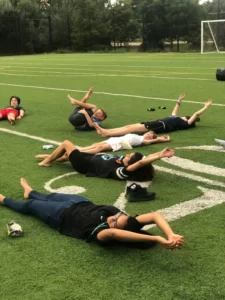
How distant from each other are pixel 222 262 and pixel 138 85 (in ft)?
45.1

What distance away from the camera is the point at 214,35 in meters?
39.1

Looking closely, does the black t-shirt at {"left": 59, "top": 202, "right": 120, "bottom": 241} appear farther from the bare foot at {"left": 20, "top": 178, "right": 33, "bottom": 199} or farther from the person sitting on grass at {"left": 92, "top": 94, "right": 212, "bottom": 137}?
the person sitting on grass at {"left": 92, "top": 94, "right": 212, "bottom": 137}

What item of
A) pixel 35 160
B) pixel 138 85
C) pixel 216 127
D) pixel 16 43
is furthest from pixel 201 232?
pixel 16 43

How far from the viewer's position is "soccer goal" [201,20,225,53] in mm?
38969

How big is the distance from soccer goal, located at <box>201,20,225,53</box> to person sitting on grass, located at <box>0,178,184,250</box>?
36.6 metres

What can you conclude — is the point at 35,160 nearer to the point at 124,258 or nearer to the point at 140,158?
the point at 140,158

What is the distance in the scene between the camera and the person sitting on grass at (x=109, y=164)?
5.79 m

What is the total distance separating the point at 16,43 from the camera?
56.2 meters

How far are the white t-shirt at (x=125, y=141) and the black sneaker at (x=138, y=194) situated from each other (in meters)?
2.34

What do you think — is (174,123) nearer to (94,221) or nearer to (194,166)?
(194,166)

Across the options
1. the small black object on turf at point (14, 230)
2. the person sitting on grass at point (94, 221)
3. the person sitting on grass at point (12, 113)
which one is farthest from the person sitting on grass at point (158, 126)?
the small black object on turf at point (14, 230)

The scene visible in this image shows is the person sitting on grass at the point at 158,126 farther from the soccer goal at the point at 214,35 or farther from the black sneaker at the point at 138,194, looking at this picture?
the soccer goal at the point at 214,35

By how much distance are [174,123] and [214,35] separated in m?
32.6

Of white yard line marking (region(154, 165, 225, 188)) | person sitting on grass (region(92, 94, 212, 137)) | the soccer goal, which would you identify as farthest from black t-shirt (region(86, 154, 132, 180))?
the soccer goal
